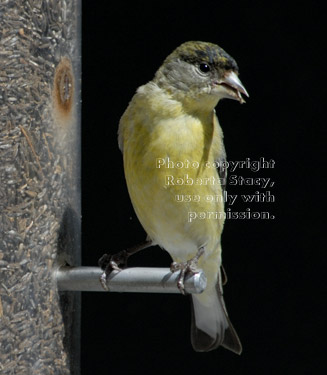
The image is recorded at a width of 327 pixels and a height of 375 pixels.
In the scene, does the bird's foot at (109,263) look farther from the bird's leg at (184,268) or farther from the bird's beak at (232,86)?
the bird's beak at (232,86)

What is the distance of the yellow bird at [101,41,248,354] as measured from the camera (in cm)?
260

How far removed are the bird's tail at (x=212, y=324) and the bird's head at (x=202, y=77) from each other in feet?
2.51

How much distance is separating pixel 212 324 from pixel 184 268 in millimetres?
752

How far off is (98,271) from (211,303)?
0.90 meters

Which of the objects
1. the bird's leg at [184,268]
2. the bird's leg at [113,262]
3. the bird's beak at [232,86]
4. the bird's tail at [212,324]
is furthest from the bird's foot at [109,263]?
the bird's beak at [232,86]

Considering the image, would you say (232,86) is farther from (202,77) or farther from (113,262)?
(113,262)

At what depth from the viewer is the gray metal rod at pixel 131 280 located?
2.25 metres

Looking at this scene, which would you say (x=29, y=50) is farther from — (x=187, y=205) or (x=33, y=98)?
(x=187, y=205)

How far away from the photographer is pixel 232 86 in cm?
259

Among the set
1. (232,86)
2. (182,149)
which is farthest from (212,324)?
(232,86)

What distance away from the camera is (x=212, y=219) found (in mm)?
2748

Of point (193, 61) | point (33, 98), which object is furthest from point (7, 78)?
point (193, 61)

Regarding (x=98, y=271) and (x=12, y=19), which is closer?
(x=12, y=19)

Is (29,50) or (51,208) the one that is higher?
(29,50)
